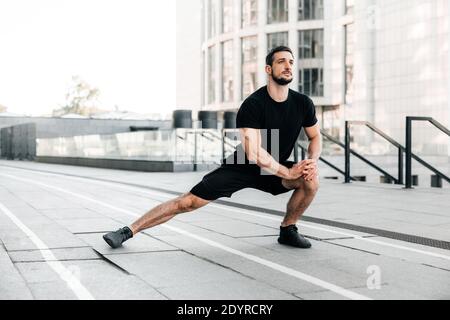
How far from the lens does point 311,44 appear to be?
169ft

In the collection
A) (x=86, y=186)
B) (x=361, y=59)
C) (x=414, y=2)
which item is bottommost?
(x=86, y=186)

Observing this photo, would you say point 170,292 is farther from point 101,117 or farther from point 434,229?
point 101,117

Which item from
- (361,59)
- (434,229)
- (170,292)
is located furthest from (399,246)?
(361,59)

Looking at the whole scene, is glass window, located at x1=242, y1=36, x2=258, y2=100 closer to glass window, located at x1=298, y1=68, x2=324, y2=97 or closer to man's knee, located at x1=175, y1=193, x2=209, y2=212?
glass window, located at x1=298, y1=68, x2=324, y2=97

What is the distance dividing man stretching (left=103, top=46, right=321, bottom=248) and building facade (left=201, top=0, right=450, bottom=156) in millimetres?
22492

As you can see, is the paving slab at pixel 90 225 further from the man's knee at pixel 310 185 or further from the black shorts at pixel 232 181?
the man's knee at pixel 310 185

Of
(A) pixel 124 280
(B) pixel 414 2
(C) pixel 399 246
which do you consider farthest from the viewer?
(B) pixel 414 2

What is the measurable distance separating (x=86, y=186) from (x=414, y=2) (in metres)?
30.2

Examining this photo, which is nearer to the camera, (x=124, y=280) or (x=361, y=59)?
(x=124, y=280)

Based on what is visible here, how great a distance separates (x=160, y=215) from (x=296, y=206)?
1.15 m

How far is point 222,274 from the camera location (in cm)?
427

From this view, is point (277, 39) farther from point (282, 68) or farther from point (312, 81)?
point (282, 68)

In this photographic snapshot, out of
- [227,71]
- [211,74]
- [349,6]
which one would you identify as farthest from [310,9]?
[211,74]
